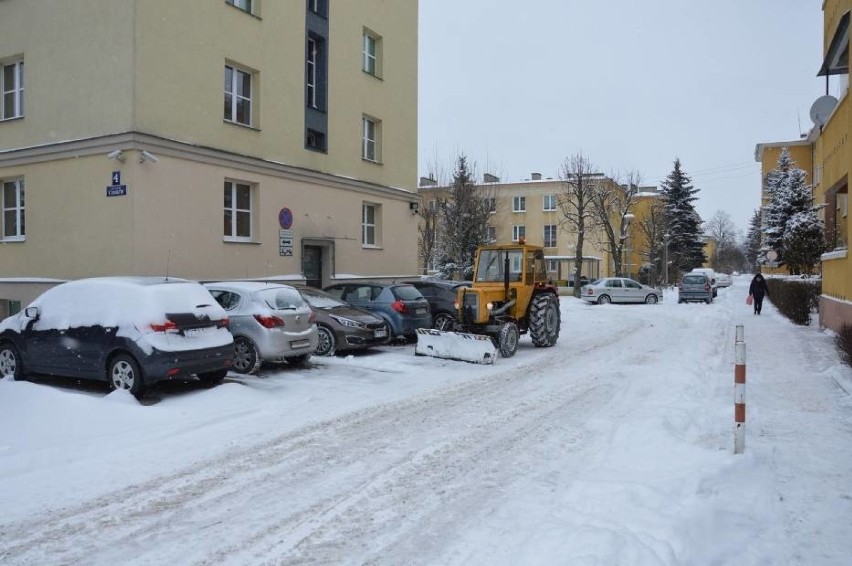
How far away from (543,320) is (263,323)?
651 cm

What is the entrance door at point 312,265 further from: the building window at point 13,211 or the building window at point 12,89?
the building window at point 12,89

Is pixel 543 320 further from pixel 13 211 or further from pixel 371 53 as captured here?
pixel 13 211

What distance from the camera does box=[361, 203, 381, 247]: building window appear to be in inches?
880

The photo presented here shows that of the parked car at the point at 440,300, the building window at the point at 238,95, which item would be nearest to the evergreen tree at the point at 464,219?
the parked car at the point at 440,300

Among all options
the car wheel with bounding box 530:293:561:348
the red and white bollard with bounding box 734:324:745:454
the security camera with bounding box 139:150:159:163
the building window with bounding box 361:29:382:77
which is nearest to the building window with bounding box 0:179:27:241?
the security camera with bounding box 139:150:159:163

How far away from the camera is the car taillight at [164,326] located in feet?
28.8

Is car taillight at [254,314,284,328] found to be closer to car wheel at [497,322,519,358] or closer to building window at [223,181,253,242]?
car wheel at [497,322,519,358]

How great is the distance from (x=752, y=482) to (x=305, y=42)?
673 inches

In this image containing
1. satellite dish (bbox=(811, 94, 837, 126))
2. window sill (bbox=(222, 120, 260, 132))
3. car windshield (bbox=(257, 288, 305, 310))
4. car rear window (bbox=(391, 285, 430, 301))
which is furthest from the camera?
satellite dish (bbox=(811, 94, 837, 126))

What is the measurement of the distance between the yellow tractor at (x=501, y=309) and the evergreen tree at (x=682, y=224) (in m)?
51.4

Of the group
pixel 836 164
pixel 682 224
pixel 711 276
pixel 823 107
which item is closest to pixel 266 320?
pixel 836 164

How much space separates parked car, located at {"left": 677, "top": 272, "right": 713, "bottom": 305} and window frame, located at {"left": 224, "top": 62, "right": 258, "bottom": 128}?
1057 inches

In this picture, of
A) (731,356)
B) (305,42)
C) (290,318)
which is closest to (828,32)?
(731,356)

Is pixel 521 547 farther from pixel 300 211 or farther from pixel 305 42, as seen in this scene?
pixel 305 42
